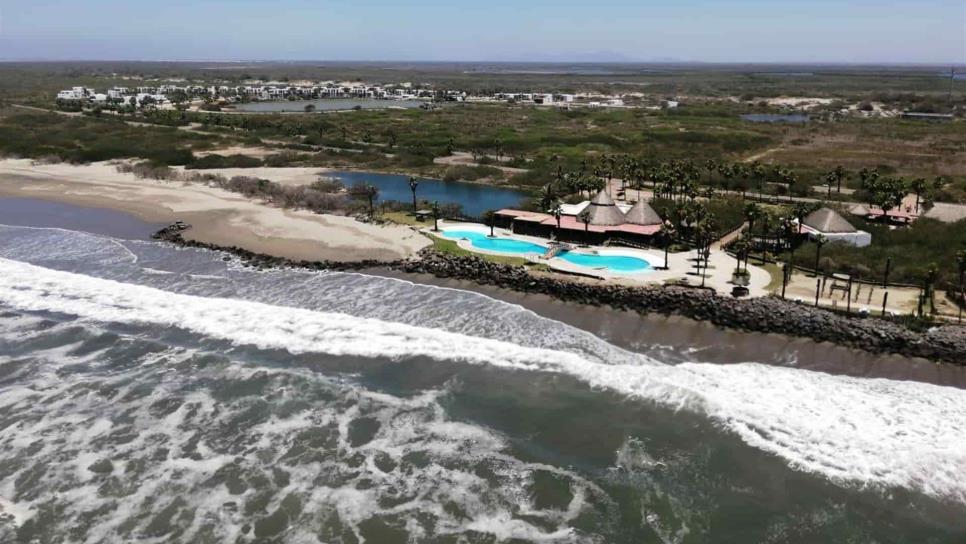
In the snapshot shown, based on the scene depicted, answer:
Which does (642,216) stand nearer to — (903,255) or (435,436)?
(903,255)

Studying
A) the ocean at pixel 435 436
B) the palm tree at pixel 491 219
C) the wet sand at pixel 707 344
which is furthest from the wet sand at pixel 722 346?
the palm tree at pixel 491 219

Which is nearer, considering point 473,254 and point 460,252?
point 473,254

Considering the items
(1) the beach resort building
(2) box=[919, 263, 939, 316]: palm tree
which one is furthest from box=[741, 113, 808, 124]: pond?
(2) box=[919, 263, 939, 316]: palm tree

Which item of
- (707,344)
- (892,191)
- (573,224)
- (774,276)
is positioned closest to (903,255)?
(774,276)

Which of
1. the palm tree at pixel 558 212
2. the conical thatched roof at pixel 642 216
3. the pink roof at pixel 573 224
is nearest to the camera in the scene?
the pink roof at pixel 573 224

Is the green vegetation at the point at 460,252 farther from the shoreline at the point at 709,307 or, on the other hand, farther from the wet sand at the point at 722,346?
the wet sand at the point at 722,346

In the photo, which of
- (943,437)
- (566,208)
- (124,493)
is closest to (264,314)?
(124,493)
